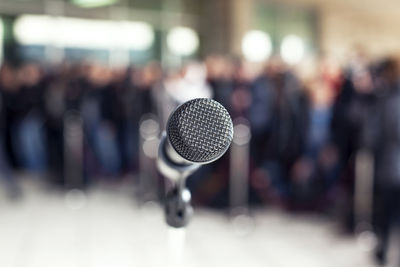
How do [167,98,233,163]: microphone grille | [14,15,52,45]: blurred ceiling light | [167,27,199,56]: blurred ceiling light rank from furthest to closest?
[167,27,199,56]: blurred ceiling light < [14,15,52,45]: blurred ceiling light < [167,98,233,163]: microphone grille

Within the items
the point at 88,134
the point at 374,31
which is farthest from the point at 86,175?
the point at 374,31

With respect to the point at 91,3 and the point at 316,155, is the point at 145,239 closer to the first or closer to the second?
the point at 316,155

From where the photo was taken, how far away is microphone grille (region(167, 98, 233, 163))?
3.66 feet

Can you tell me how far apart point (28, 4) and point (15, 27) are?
1.72ft

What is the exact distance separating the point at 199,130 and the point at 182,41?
33.9 feet

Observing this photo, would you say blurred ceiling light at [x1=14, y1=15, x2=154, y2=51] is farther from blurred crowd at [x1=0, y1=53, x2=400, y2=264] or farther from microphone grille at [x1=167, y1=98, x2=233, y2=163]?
microphone grille at [x1=167, y1=98, x2=233, y2=163]

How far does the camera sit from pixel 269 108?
4977 mm

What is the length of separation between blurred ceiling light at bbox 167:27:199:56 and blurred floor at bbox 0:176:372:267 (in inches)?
245

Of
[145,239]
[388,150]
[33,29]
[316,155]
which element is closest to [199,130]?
[388,150]

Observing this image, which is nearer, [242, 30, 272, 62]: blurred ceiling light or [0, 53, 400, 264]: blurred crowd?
[0, 53, 400, 264]: blurred crowd

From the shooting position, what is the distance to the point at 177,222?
4.80 ft

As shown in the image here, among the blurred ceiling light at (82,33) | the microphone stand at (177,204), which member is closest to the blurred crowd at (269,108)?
the microphone stand at (177,204)

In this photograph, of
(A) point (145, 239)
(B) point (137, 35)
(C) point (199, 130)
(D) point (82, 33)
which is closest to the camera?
(C) point (199, 130)

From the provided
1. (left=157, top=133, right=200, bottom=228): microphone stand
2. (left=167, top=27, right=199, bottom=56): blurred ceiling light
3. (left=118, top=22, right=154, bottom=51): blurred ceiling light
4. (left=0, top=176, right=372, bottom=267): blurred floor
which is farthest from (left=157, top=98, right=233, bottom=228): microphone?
(left=167, top=27, right=199, bottom=56): blurred ceiling light
